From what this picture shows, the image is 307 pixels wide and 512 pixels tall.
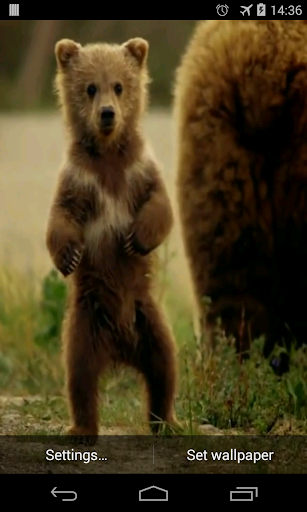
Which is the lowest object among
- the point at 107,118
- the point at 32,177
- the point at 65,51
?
the point at 107,118

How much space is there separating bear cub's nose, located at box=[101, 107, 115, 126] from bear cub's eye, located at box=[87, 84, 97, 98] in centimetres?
12

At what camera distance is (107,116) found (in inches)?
179

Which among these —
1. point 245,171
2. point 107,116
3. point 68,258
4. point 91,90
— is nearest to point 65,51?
point 91,90

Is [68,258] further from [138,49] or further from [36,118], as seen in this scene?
[36,118]

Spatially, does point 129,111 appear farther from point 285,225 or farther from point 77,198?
point 285,225

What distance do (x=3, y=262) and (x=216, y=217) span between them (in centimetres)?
226

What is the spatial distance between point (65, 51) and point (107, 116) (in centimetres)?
30

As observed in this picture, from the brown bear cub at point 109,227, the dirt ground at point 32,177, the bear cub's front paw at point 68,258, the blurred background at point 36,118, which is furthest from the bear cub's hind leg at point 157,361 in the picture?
the blurred background at point 36,118

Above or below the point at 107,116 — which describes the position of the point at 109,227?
below

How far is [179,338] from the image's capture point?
6219mm

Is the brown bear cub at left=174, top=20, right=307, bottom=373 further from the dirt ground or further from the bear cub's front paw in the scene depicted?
the bear cub's front paw
